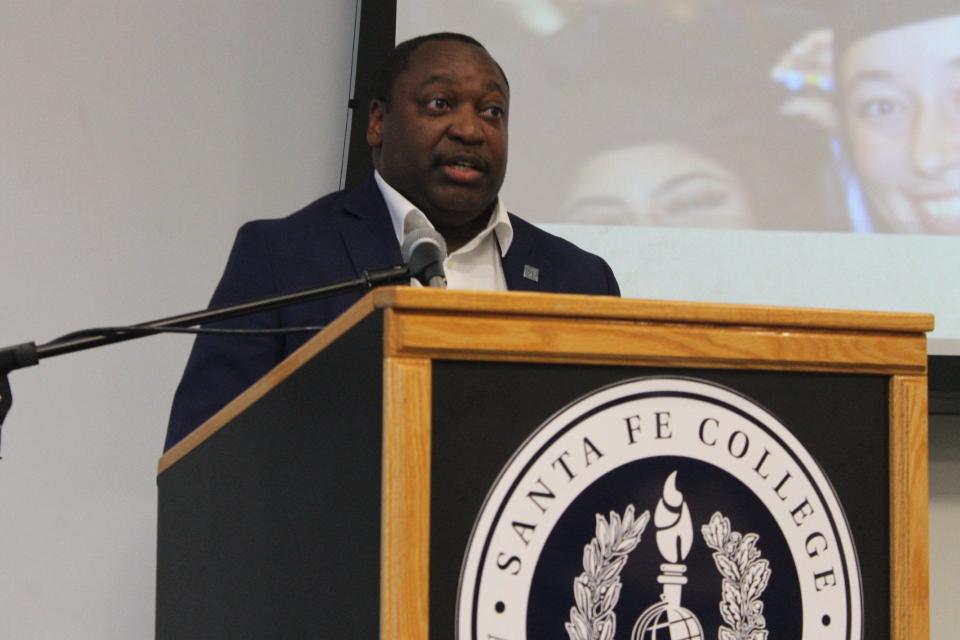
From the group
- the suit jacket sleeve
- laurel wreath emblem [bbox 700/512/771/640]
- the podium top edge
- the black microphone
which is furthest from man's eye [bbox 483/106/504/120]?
laurel wreath emblem [bbox 700/512/771/640]

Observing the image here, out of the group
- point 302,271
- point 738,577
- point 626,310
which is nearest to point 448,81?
point 302,271

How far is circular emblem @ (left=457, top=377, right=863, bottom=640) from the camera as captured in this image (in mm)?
967

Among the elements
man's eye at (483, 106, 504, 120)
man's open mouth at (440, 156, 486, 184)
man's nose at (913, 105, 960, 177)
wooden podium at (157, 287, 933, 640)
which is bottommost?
wooden podium at (157, 287, 933, 640)

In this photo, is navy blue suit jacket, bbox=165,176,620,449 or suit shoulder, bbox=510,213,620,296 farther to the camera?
suit shoulder, bbox=510,213,620,296

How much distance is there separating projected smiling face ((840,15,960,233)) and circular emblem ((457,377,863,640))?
6.24ft

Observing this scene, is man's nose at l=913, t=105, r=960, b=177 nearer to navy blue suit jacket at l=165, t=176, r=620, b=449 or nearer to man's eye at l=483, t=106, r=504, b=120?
navy blue suit jacket at l=165, t=176, r=620, b=449

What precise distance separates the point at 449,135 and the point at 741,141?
1.01 metres

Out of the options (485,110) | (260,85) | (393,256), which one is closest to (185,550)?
(393,256)

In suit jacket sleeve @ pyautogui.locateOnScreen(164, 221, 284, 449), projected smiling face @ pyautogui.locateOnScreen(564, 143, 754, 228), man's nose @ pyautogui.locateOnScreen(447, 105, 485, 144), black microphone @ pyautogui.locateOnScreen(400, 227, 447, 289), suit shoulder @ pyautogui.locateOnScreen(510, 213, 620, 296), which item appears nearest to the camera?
black microphone @ pyautogui.locateOnScreen(400, 227, 447, 289)

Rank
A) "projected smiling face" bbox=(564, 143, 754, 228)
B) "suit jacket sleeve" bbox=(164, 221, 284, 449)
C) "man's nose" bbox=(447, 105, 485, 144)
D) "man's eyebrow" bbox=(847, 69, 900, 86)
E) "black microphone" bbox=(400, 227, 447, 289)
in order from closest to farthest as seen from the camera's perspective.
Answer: "black microphone" bbox=(400, 227, 447, 289) < "suit jacket sleeve" bbox=(164, 221, 284, 449) < "man's nose" bbox=(447, 105, 485, 144) < "projected smiling face" bbox=(564, 143, 754, 228) < "man's eyebrow" bbox=(847, 69, 900, 86)

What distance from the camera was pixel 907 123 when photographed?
2.85m

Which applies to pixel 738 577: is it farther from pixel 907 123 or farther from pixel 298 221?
pixel 907 123

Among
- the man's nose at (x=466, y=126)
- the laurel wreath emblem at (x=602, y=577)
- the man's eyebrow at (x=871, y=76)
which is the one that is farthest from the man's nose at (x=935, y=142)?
the laurel wreath emblem at (x=602, y=577)

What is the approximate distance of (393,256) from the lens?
2.04 m
